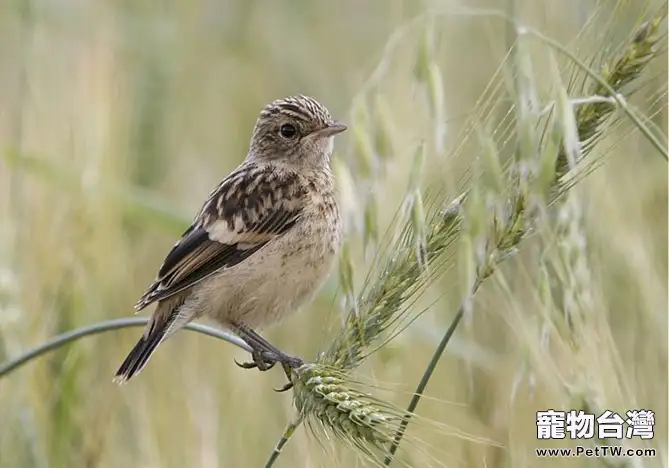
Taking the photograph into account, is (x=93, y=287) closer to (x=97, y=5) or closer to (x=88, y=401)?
(x=88, y=401)

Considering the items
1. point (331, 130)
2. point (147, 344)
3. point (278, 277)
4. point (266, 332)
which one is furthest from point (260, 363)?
point (266, 332)

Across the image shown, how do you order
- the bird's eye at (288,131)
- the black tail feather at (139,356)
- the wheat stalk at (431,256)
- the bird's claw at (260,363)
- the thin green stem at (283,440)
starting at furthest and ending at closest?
the bird's eye at (288,131), the bird's claw at (260,363), the black tail feather at (139,356), the thin green stem at (283,440), the wheat stalk at (431,256)

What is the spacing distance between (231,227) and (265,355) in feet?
1.76

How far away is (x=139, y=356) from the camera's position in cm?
351

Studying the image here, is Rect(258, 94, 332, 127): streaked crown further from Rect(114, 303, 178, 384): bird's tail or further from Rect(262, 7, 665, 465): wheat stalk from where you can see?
Rect(262, 7, 665, 465): wheat stalk

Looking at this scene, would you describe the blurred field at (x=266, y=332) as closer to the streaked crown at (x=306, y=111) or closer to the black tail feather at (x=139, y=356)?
the black tail feather at (x=139, y=356)

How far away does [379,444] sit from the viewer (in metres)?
2.30

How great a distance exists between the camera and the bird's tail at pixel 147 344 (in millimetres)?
3477

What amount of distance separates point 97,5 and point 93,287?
2.10 meters

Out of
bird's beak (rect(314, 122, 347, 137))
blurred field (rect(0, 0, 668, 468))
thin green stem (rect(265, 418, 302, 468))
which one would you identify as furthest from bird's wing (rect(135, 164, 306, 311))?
thin green stem (rect(265, 418, 302, 468))

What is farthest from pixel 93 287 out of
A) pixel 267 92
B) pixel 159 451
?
pixel 267 92

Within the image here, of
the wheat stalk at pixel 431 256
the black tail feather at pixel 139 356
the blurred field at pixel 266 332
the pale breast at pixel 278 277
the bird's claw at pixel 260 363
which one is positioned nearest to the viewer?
the wheat stalk at pixel 431 256

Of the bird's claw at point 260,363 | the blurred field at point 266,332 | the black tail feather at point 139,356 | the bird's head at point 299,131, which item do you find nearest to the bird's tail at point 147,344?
the black tail feather at point 139,356

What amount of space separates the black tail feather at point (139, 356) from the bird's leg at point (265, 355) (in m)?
0.28
